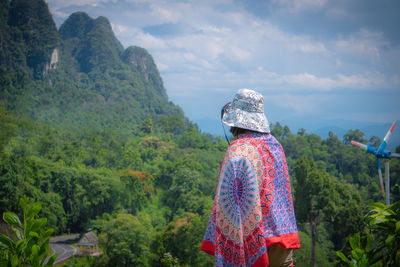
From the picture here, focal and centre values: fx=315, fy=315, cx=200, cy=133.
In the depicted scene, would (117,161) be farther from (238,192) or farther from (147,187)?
(238,192)

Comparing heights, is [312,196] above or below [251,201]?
below

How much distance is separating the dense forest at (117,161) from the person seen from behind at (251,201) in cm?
62

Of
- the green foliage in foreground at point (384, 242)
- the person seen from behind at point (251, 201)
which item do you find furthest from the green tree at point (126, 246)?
the green foliage in foreground at point (384, 242)

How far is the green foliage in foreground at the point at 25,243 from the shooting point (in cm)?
105

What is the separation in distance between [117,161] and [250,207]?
86.8 ft

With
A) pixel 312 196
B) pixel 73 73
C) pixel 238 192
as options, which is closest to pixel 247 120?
pixel 238 192

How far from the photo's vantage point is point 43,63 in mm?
46031

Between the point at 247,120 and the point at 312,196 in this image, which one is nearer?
the point at 247,120

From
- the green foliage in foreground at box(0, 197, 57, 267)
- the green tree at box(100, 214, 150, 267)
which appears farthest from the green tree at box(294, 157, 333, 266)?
the green foliage in foreground at box(0, 197, 57, 267)

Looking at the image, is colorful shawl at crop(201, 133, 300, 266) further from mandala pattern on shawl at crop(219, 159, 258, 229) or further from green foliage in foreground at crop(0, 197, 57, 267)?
green foliage in foreground at crop(0, 197, 57, 267)

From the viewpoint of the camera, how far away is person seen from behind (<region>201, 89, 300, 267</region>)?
1.21 metres

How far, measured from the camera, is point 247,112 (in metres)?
1.38

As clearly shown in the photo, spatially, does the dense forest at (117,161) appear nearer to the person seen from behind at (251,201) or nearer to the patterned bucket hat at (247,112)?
the person seen from behind at (251,201)

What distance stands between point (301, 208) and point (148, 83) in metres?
55.9
